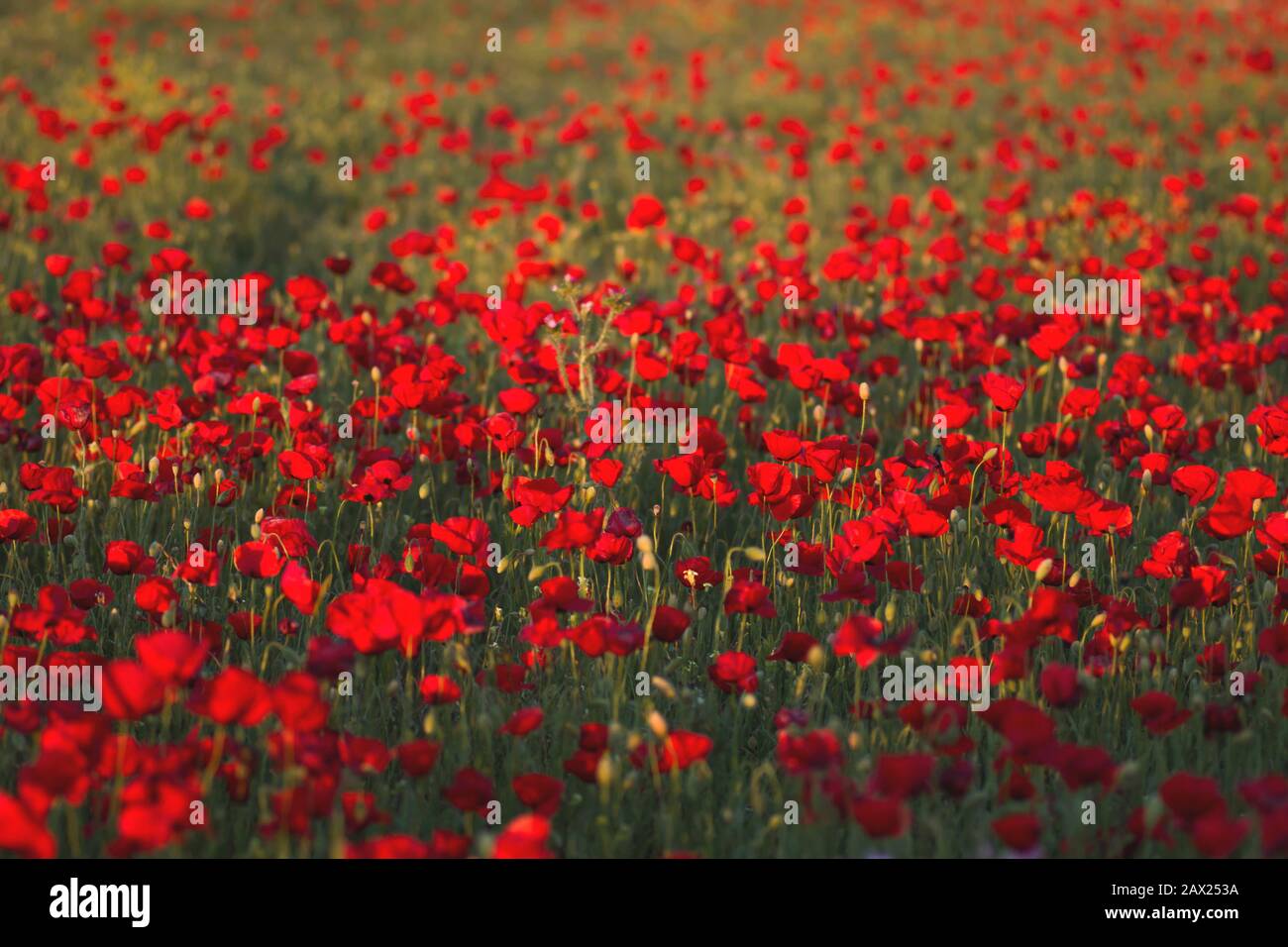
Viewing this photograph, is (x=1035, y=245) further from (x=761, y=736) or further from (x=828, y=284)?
(x=761, y=736)

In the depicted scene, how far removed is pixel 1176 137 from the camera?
920cm

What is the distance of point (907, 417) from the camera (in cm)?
433

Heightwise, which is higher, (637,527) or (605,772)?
(637,527)

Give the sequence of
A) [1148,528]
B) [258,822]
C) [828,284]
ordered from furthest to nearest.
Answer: [828,284] → [1148,528] → [258,822]

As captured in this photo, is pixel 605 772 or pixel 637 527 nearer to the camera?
pixel 605 772

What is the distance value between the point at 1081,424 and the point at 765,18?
12225 millimetres

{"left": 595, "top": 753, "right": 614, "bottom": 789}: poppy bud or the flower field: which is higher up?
the flower field

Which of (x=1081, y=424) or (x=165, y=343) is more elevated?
(x=165, y=343)

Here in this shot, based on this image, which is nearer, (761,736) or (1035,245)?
(761,736)

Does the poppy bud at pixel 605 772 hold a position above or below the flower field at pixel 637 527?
below
